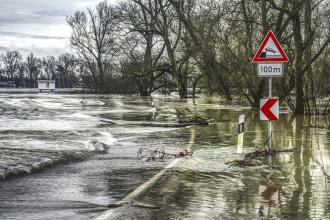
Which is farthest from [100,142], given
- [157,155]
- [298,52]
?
[298,52]

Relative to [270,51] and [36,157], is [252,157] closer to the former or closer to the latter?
[270,51]

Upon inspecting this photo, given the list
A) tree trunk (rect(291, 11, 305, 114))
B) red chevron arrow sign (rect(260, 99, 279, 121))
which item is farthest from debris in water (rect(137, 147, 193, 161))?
tree trunk (rect(291, 11, 305, 114))

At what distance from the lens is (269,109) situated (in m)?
13.1

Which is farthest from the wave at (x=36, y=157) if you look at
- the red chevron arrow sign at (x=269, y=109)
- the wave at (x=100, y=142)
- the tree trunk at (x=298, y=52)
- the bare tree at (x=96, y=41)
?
the bare tree at (x=96, y=41)

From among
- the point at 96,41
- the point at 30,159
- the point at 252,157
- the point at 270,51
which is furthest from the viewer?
the point at 96,41

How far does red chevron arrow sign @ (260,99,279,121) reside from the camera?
42.9ft

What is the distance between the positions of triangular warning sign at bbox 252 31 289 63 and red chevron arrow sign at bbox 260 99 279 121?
948 millimetres

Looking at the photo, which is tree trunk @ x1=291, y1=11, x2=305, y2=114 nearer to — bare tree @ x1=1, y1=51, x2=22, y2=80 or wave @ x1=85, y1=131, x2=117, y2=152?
wave @ x1=85, y1=131, x2=117, y2=152

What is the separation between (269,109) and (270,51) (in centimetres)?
134

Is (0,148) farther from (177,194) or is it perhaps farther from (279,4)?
(279,4)

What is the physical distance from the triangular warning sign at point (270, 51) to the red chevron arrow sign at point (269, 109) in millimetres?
948

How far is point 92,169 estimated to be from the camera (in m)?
11.2

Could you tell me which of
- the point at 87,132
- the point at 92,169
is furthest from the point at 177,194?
the point at 87,132

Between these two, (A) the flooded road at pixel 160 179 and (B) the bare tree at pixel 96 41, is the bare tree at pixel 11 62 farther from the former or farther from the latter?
(A) the flooded road at pixel 160 179
